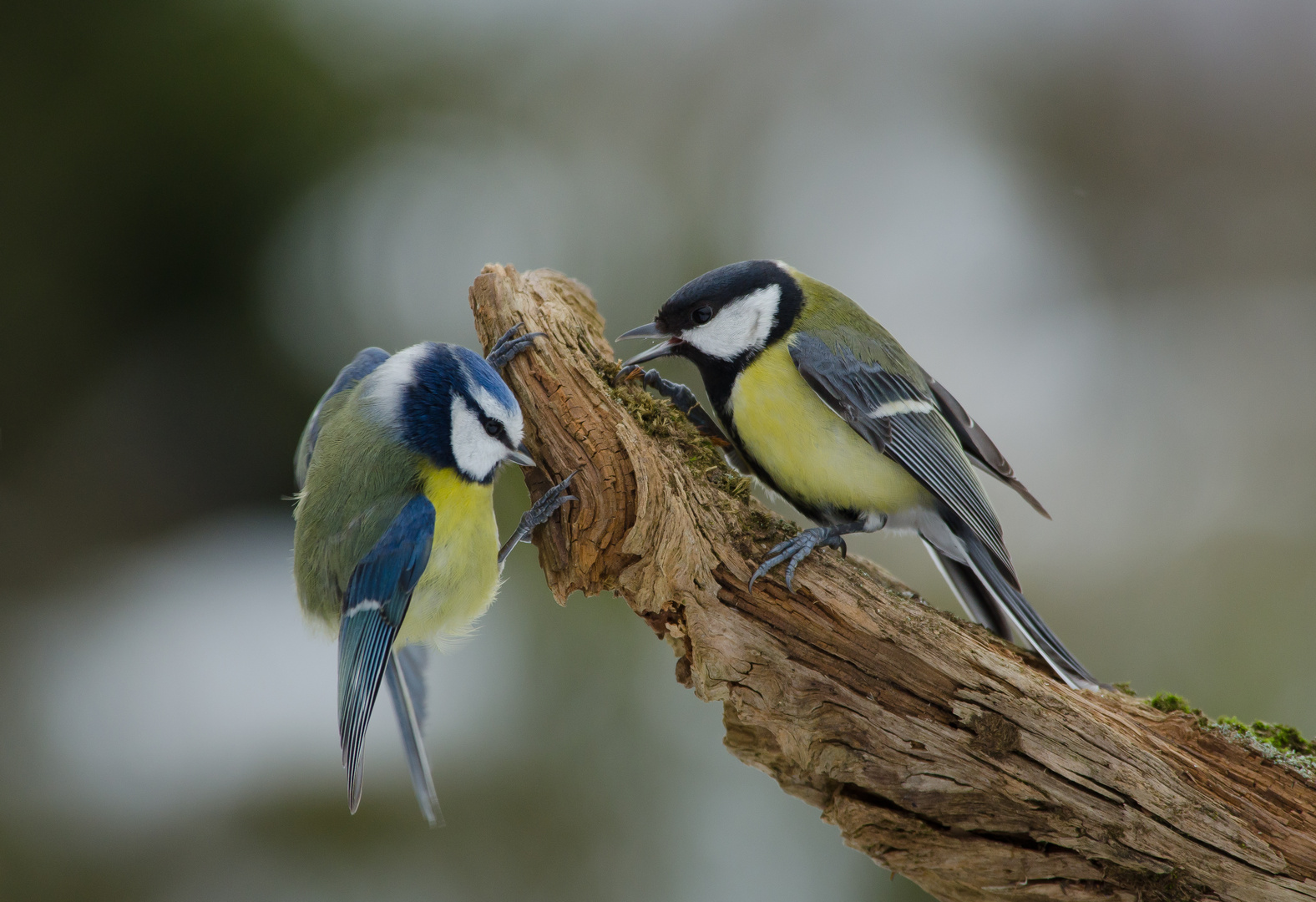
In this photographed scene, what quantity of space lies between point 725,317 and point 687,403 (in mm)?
154

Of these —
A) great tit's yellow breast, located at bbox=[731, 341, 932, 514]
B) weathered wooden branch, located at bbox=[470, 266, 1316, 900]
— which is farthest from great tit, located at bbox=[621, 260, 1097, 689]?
weathered wooden branch, located at bbox=[470, 266, 1316, 900]

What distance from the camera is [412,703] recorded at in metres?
1.41

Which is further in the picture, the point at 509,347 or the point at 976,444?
the point at 976,444

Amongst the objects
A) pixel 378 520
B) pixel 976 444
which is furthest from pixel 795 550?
pixel 378 520

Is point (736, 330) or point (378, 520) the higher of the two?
point (736, 330)

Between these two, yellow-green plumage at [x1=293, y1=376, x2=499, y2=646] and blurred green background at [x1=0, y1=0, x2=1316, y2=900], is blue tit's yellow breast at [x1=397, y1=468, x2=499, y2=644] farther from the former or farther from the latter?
blurred green background at [x1=0, y1=0, x2=1316, y2=900]

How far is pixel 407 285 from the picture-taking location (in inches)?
98.0

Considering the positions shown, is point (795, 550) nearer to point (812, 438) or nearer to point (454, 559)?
point (812, 438)

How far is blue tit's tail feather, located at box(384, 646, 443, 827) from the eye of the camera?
1.37 metres

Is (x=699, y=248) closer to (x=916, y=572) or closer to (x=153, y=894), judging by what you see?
(x=916, y=572)

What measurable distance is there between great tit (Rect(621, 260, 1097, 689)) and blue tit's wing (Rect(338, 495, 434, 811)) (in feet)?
1.22

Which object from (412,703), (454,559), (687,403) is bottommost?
(412,703)

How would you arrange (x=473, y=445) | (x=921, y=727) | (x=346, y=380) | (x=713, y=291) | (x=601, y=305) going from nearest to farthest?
(x=921, y=727)
(x=473, y=445)
(x=713, y=291)
(x=346, y=380)
(x=601, y=305)

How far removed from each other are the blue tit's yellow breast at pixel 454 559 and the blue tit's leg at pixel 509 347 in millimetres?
162
